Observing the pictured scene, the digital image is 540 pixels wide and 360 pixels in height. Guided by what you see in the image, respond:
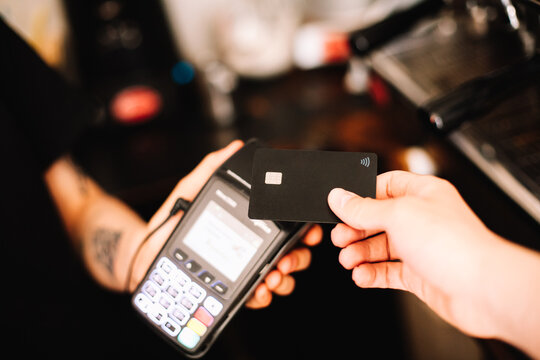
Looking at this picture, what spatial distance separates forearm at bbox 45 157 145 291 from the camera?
75 cm

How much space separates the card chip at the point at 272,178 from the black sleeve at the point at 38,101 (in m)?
0.44

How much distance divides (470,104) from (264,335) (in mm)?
678

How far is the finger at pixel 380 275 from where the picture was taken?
56 cm

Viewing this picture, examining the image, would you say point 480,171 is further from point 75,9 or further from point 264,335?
point 75,9

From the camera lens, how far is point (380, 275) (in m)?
0.56

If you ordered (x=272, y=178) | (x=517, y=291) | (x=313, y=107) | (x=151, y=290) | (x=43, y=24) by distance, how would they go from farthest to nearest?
(x=313, y=107)
(x=43, y=24)
(x=151, y=290)
(x=272, y=178)
(x=517, y=291)

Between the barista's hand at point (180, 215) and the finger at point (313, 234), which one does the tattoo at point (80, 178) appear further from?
the finger at point (313, 234)

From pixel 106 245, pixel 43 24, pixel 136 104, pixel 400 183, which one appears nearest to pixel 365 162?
pixel 400 183

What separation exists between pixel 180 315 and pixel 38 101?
17.6 inches

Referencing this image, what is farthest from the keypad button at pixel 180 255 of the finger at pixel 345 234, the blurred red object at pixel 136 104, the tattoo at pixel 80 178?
the blurred red object at pixel 136 104

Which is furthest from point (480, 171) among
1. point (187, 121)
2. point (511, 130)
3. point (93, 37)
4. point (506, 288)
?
point (93, 37)

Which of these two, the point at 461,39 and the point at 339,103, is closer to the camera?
the point at 461,39

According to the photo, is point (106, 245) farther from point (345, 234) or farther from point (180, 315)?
point (345, 234)

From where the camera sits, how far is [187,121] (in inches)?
43.5
